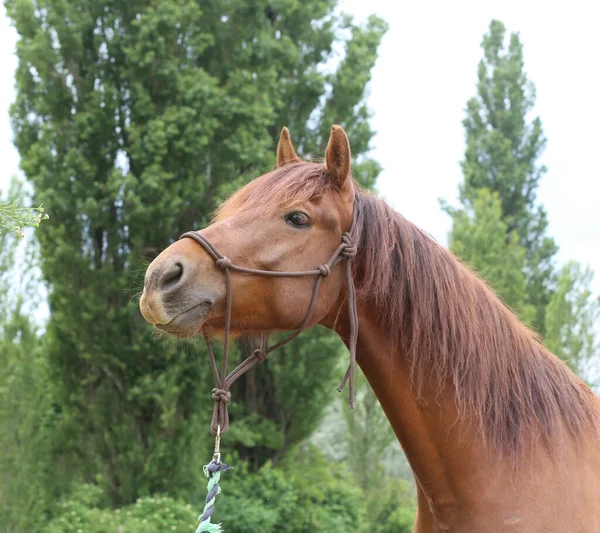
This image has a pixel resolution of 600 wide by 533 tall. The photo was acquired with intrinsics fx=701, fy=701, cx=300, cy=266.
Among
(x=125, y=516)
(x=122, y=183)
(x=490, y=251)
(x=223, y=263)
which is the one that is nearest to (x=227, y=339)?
(x=223, y=263)

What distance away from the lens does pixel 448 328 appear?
2.41 m

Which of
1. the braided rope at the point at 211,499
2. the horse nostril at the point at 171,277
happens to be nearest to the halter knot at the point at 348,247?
the horse nostril at the point at 171,277

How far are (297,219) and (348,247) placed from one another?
200mm

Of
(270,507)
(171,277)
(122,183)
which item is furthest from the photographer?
(270,507)

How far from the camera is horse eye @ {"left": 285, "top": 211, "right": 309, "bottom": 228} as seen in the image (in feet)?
7.88

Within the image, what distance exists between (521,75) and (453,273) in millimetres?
19145

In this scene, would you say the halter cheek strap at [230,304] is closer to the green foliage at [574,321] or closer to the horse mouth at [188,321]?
the horse mouth at [188,321]

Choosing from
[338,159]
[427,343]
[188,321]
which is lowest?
[427,343]

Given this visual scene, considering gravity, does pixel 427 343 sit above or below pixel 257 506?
above

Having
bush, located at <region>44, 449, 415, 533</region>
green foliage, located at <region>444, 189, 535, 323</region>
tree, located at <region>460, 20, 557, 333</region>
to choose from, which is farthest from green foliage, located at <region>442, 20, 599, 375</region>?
bush, located at <region>44, 449, 415, 533</region>

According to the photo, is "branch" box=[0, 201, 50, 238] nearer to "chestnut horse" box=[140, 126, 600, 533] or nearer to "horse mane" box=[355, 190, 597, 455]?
"chestnut horse" box=[140, 126, 600, 533]

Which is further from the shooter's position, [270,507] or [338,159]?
[270,507]

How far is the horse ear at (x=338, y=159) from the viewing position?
2459 mm

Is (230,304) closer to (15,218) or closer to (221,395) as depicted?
(221,395)
